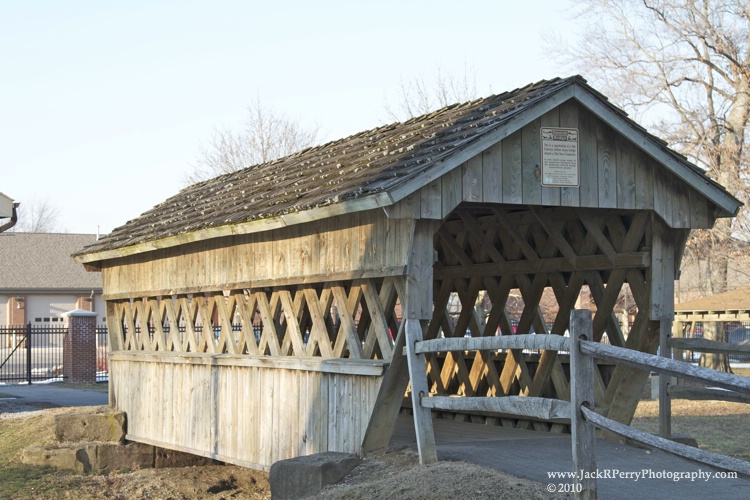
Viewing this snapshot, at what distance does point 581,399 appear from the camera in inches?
268

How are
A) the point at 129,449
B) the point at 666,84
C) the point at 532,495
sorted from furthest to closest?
the point at 666,84 < the point at 129,449 < the point at 532,495

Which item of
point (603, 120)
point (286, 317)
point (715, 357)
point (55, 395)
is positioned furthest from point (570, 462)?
point (715, 357)

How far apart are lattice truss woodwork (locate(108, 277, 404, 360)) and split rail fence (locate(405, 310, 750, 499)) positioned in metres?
0.91

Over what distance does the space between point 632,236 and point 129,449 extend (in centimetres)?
817

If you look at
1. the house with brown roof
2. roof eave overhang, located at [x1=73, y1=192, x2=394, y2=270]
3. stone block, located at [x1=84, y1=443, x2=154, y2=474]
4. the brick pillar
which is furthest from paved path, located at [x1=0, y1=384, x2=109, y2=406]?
the house with brown roof

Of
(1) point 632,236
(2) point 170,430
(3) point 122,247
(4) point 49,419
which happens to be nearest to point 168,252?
(3) point 122,247

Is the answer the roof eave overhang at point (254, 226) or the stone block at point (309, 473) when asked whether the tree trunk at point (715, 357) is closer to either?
the roof eave overhang at point (254, 226)

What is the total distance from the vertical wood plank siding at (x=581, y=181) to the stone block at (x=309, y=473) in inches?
91.2

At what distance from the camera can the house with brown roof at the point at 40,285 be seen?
57594mm

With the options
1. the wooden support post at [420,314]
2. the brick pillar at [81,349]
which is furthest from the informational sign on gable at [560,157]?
the brick pillar at [81,349]

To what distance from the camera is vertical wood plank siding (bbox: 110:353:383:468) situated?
10000mm

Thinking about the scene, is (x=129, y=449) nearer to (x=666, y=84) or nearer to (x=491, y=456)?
(x=491, y=456)

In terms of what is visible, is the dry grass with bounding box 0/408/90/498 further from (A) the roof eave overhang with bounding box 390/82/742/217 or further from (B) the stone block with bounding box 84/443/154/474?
(A) the roof eave overhang with bounding box 390/82/742/217

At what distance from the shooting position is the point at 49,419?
57.7 ft
